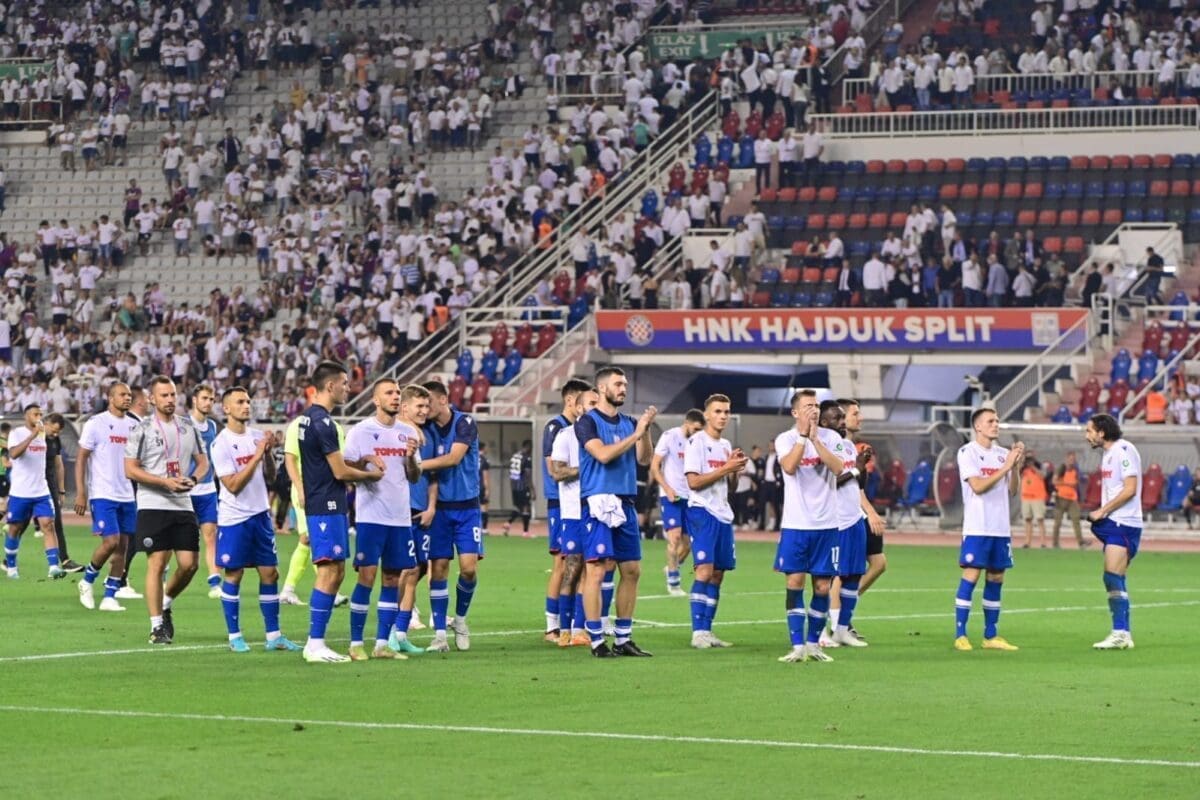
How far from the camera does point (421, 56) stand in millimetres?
55594

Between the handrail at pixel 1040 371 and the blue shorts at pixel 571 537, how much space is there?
2386cm

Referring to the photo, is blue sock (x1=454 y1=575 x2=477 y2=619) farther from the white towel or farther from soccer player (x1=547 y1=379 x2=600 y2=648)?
the white towel

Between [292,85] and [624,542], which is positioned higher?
[292,85]

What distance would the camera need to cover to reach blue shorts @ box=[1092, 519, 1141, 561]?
18.5 metres

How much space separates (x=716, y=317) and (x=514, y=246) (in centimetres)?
713

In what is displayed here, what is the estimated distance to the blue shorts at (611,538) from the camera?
55.6ft

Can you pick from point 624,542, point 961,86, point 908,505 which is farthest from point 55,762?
point 961,86

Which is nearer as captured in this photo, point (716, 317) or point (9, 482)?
point (9, 482)

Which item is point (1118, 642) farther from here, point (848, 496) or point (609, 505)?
point (609, 505)

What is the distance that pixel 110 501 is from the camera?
21.9 m

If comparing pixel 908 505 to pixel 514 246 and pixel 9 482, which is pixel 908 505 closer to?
pixel 514 246

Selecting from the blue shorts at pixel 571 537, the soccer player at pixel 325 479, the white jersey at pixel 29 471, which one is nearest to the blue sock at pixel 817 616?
the blue shorts at pixel 571 537

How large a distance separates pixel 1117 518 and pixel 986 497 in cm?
115

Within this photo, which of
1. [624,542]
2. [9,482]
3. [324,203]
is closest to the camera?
[624,542]
